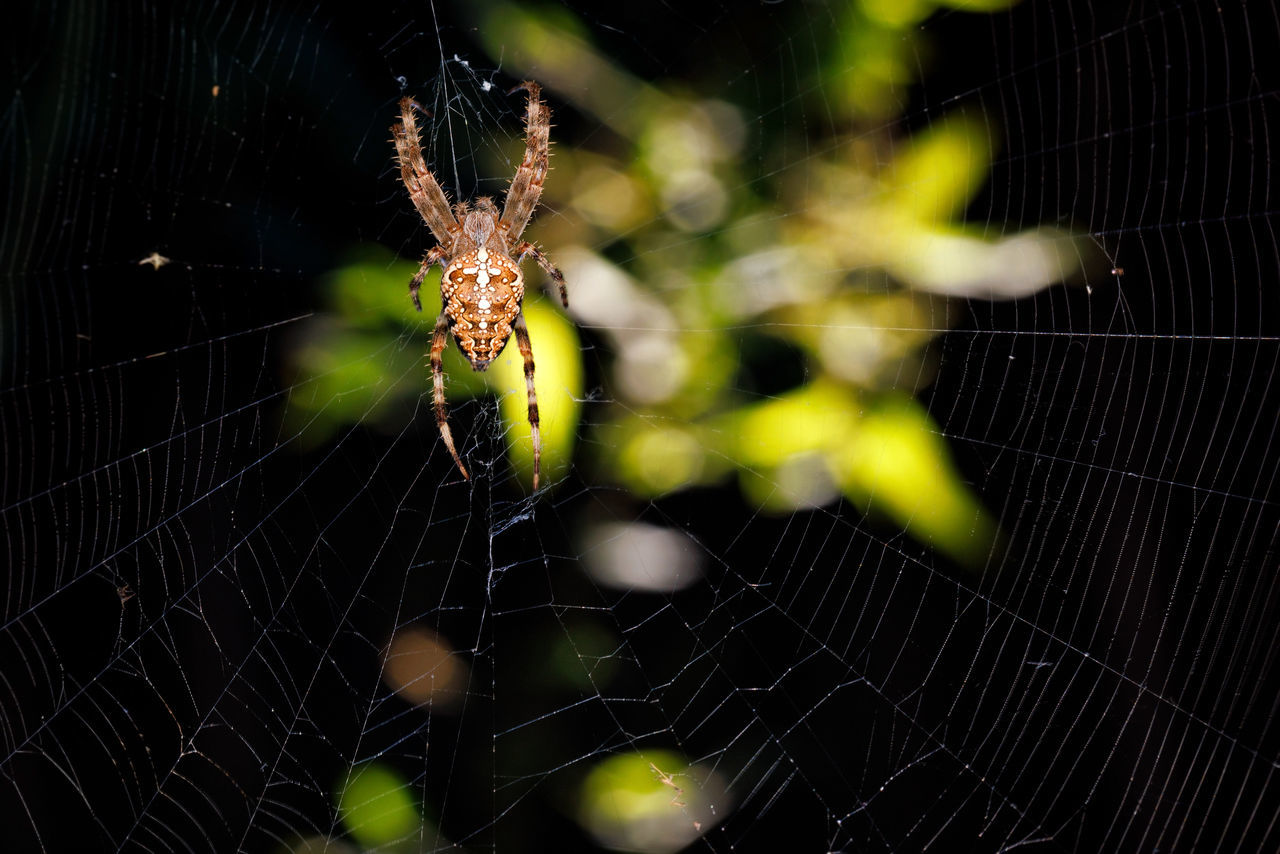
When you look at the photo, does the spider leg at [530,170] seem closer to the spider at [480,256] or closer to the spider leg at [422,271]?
the spider at [480,256]

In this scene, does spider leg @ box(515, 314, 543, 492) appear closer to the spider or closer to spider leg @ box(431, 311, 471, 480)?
the spider

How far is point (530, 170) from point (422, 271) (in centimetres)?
47

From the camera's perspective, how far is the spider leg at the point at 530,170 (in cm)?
248

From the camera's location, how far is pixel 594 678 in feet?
9.23

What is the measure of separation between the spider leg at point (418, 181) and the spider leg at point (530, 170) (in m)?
0.19

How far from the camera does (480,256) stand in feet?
7.99

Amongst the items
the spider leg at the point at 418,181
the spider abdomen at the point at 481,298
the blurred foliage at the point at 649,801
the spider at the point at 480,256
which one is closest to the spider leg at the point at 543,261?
the spider at the point at 480,256

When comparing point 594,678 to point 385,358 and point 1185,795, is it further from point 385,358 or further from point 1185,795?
point 1185,795

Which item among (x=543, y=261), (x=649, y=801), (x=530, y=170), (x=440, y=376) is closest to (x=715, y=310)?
(x=543, y=261)

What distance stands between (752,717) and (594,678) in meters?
0.57

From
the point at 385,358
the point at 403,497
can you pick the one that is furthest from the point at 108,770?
the point at 385,358

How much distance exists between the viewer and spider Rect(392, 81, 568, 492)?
7.91 feet

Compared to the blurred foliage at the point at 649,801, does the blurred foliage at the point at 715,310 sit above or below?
above

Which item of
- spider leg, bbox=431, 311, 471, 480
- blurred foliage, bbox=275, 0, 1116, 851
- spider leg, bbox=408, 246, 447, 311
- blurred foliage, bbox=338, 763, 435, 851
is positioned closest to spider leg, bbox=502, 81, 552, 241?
blurred foliage, bbox=275, 0, 1116, 851
